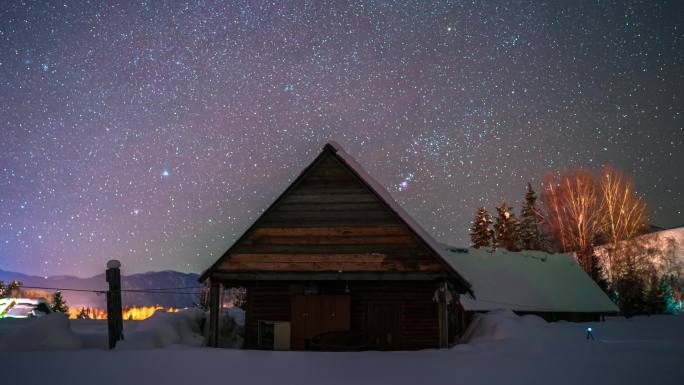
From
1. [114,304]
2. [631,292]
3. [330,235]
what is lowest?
[631,292]

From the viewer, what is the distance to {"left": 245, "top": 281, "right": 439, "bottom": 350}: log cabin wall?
1839 centimetres

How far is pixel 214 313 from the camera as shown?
18094mm

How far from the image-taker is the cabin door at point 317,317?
18.3 metres

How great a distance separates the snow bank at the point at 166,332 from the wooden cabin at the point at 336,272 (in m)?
1.03

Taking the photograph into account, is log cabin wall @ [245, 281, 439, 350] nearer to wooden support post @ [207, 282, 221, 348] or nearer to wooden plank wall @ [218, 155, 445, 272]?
wooden support post @ [207, 282, 221, 348]

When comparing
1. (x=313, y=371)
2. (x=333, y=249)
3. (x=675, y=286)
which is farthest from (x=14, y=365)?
(x=675, y=286)

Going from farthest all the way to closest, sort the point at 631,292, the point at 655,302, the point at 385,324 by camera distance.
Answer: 1. the point at 631,292
2. the point at 655,302
3. the point at 385,324

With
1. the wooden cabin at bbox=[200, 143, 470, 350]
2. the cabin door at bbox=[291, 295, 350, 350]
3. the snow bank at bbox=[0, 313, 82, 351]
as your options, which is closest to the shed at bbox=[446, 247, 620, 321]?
the wooden cabin at bbox=[200, 143, 470, 350]

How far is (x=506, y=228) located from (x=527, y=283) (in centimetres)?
2505

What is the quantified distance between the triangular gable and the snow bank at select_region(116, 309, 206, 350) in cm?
190

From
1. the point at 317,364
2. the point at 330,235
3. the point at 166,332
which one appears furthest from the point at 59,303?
the point at 317,364

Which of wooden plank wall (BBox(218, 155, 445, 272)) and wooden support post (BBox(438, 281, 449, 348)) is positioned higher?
wooden plank wall (BBox(218, 155, 445, 272))

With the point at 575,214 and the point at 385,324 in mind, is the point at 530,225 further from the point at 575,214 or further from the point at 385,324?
the point at 385,324

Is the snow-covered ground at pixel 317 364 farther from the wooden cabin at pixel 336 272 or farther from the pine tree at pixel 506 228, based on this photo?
the pine tree at pixel 506 228
